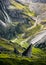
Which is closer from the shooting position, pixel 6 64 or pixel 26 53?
pixel 6 64

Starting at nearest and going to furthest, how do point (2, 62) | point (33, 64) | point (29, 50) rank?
point (2, 62)
point (33, 64)
point (29, 50)

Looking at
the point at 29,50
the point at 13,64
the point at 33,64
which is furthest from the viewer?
the point at 29,50

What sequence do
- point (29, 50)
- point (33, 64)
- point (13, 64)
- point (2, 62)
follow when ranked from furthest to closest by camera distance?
point (29, 50) < point (33, 64) < point (13, 64) < point (2, 62)

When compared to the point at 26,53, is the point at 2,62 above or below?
above

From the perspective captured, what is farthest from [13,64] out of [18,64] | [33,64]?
[33,64]

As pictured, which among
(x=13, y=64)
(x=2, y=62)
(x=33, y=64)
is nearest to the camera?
(x=2, y=62)

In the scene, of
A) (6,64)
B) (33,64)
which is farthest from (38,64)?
(6,64)

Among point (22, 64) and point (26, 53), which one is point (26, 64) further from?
point (26, 53)

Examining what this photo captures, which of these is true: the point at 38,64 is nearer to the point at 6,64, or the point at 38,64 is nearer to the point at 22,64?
the point at 22,64

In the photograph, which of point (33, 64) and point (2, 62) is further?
point (33, 64)
